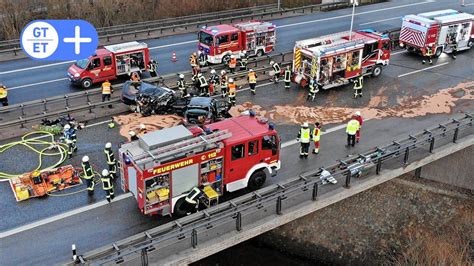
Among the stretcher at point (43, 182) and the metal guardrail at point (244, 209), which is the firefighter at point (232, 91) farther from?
the stretcher at point (43, 182)

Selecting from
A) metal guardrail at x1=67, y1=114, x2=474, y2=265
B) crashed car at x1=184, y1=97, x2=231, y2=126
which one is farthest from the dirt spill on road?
metal guardrail at x1=67, y1=114, x2=474, y2=265

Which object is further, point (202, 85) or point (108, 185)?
point (202, 85)

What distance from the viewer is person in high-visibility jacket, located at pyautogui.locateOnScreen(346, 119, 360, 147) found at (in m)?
20.4

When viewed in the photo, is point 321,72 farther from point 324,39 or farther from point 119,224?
point 119,224

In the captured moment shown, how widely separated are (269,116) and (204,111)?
334 centimetres

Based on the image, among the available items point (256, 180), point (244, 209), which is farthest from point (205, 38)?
point (244, 209)

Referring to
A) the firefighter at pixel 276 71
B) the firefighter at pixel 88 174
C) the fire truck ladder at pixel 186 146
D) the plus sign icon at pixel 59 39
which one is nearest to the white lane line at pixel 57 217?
the firefighter at pixel 88 174

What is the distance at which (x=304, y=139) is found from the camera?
19.4 meters

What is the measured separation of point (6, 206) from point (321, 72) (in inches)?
646

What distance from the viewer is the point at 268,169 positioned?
17828mm

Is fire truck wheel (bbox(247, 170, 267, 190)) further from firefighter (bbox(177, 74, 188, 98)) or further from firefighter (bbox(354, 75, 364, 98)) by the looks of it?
firefighter (bbox(354, 75, 364, 98))

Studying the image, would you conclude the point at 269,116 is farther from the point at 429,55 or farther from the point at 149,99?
the point at 429,55

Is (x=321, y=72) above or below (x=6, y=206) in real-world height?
above

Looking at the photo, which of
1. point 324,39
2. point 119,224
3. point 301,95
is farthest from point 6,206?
point 324,39
